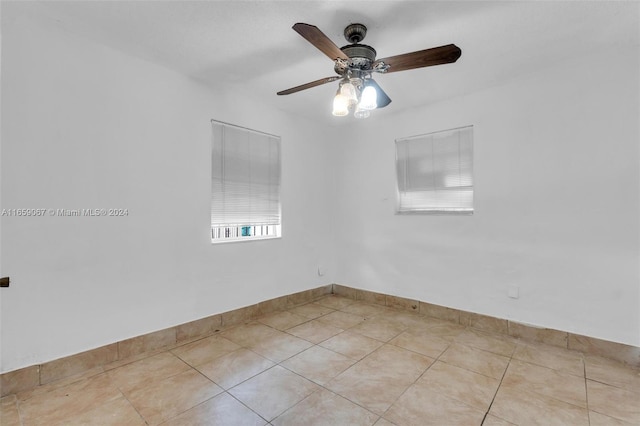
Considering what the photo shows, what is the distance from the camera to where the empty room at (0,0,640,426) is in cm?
196

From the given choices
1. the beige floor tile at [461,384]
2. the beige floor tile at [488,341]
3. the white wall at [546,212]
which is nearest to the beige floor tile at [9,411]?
the beige floor tile at [461,384]

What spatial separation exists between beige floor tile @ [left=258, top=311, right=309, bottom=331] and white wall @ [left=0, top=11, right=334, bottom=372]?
336 mm

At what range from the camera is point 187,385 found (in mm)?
2104

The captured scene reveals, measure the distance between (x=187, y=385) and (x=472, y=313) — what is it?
9.20ft

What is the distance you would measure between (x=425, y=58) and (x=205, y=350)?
284 cm

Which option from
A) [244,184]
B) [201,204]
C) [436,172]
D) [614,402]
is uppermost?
[436,172]

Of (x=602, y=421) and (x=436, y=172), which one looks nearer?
(x=602, y=421)

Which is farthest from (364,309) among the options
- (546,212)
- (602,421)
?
(602,421)

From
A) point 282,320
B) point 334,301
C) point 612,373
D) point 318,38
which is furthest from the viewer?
point 334,301

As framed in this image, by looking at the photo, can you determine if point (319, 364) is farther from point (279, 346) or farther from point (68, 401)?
point (68, 401)

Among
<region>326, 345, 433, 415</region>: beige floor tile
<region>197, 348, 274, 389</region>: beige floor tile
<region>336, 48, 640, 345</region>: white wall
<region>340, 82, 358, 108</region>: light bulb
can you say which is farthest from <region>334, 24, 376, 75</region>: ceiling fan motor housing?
<region>197, 348, 274, 389</region>: beige floor tile

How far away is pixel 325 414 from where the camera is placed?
1808 millimetres

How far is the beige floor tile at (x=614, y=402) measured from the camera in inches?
70.9

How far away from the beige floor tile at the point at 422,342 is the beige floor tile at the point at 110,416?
2072 mm
